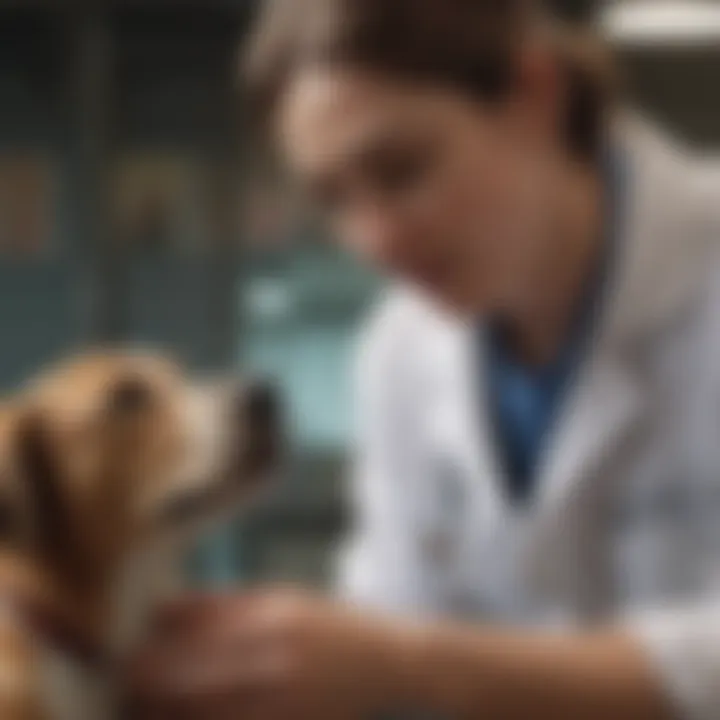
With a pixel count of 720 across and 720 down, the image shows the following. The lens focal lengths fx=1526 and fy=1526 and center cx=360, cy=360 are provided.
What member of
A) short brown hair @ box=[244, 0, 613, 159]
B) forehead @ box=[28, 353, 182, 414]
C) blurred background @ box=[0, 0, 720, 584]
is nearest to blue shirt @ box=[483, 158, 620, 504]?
short brown hair @ box=[244, 0, 613, 159]

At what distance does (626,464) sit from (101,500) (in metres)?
0.38

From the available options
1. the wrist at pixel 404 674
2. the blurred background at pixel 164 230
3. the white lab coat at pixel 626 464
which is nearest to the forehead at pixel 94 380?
the white lab coat at pixel 626 464

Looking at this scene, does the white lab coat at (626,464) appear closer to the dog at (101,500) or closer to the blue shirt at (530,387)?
the blue shirt at (530,387)

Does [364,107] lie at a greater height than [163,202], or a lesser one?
lesser

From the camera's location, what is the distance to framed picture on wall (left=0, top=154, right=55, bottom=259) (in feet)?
8.66

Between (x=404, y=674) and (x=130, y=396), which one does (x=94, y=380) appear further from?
(x=404, y=674)

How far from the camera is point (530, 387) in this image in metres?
1.03

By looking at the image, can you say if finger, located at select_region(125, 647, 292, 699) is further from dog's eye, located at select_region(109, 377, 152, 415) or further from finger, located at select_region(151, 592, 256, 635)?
dog's eye, located at select_region(109, 377, 152, 415)

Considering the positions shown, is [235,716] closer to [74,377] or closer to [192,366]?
[74,377]

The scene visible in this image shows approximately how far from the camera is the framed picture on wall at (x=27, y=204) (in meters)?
2.64

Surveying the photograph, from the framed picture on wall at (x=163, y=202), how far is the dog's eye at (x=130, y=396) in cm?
137

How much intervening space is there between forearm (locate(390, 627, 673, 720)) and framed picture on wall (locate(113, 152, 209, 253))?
6.23 feet

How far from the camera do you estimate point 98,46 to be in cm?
256

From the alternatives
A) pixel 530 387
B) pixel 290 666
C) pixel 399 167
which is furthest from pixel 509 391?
pixel 290 666
